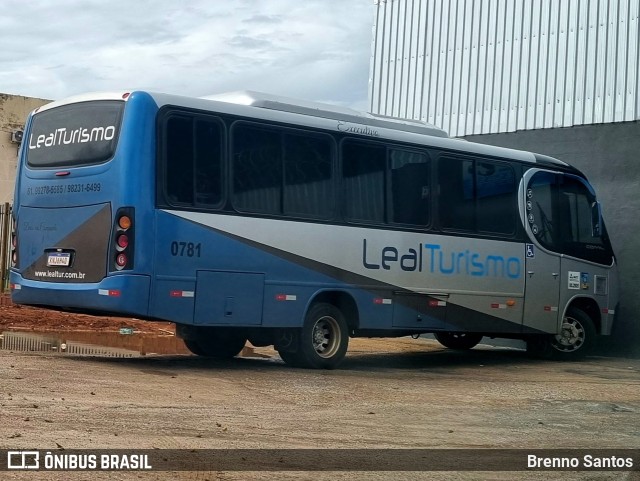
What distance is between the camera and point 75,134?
12625 mm

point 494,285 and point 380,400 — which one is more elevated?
point 494,285

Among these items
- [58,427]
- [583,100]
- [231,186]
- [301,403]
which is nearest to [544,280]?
[583,100]

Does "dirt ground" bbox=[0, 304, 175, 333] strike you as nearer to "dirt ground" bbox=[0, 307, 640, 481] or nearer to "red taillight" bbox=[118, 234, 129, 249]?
"dirt ground" bbox=[0, 307, 640, 481]

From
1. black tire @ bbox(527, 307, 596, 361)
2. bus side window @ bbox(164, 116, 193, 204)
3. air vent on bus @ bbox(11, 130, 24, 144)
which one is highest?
air vent on bus @ bbox(11, 130, 24, 144)

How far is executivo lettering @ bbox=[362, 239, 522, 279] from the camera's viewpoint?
1411cm

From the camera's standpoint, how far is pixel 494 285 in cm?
1572

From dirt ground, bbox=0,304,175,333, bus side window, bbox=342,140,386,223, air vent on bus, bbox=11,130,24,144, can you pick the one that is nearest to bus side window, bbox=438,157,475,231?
bus side window, bbox=342,140,386,223

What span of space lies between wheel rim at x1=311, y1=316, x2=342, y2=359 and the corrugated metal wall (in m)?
7.87

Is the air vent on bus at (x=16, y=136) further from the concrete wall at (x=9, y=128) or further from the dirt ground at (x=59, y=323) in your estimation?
the dirt ground at (x=59, y=323)

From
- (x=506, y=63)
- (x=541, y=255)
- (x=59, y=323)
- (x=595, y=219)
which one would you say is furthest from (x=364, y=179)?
(x=506, y=63)

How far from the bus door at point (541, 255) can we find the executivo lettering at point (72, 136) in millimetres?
6723

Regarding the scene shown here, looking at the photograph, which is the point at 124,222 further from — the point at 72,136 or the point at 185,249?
the point at 72,136

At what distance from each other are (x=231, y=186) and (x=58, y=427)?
4.98 m

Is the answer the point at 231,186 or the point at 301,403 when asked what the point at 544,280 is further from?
the point at 301,403
